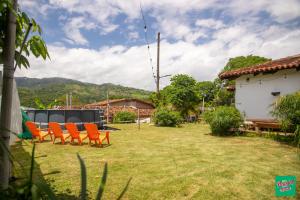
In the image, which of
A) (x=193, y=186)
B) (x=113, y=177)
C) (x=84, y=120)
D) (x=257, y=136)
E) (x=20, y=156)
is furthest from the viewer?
(x=84, y=120)

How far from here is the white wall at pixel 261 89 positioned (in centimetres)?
1159

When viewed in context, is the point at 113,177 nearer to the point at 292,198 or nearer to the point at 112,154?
the point at 112,154

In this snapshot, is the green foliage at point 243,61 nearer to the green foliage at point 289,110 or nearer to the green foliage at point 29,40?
the green foliage at point 289,110

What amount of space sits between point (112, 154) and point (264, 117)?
9.00m

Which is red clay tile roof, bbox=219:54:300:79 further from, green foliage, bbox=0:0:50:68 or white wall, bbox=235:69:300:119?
green foliage, bbox=0:0:50:68

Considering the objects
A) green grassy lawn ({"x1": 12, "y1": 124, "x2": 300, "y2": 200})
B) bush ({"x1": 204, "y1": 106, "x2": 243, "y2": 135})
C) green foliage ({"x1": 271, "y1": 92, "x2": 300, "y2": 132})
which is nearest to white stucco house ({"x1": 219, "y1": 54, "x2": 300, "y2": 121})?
bush ({"x1": 204, "y1": 106, "x2": 243, "y2": 135})

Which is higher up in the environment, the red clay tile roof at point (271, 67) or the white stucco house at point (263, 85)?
the red clay tile roof at point (271, 67)

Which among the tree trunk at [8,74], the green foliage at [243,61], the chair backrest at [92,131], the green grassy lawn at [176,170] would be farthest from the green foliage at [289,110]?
the green foliage at [243,61]

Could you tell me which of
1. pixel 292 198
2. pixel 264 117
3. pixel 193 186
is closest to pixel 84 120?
pixel 264 117

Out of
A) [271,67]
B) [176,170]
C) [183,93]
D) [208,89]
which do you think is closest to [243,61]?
[183,93]

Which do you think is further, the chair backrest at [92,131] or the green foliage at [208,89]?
the green foliage at [208,89]

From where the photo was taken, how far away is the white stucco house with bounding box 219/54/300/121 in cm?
1149

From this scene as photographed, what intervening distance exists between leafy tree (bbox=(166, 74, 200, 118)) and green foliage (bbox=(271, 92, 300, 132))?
17336mm

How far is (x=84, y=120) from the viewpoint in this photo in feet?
53.7
